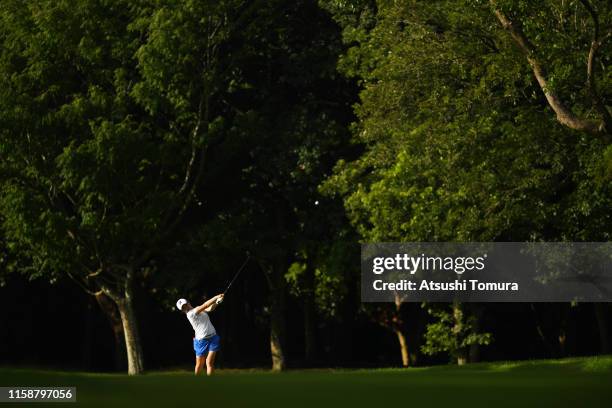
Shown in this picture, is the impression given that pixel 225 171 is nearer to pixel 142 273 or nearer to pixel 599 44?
pixel 142 273

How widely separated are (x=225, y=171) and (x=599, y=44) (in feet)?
63.2

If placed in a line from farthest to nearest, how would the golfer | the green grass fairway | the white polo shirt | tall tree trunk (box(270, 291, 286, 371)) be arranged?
tall tree trunk (box(270, 291, 286, 371)), the white polo shirt, the golfer, the green grass fairway

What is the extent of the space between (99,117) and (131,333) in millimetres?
8147

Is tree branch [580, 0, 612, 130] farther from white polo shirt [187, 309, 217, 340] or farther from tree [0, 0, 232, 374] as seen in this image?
tree [0, 0, 232, 374]

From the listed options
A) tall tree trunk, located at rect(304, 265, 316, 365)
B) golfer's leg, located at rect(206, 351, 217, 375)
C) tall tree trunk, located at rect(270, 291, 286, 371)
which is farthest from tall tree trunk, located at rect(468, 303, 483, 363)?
golfer's leg, located at rect(206, 351, 217, 375)

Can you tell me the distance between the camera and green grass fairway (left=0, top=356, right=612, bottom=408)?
15297 millimetres

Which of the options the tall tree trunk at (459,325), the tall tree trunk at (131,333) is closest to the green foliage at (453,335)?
the tall tree trunk at (459,325)

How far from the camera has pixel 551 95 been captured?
31.9 m

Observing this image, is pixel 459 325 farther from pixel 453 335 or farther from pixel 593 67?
pixel 593 67

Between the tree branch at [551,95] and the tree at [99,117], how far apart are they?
42.8 ft

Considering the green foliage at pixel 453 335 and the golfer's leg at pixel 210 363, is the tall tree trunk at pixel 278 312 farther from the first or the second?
the golfer's leg at pixel 210 363

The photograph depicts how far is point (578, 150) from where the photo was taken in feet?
118
